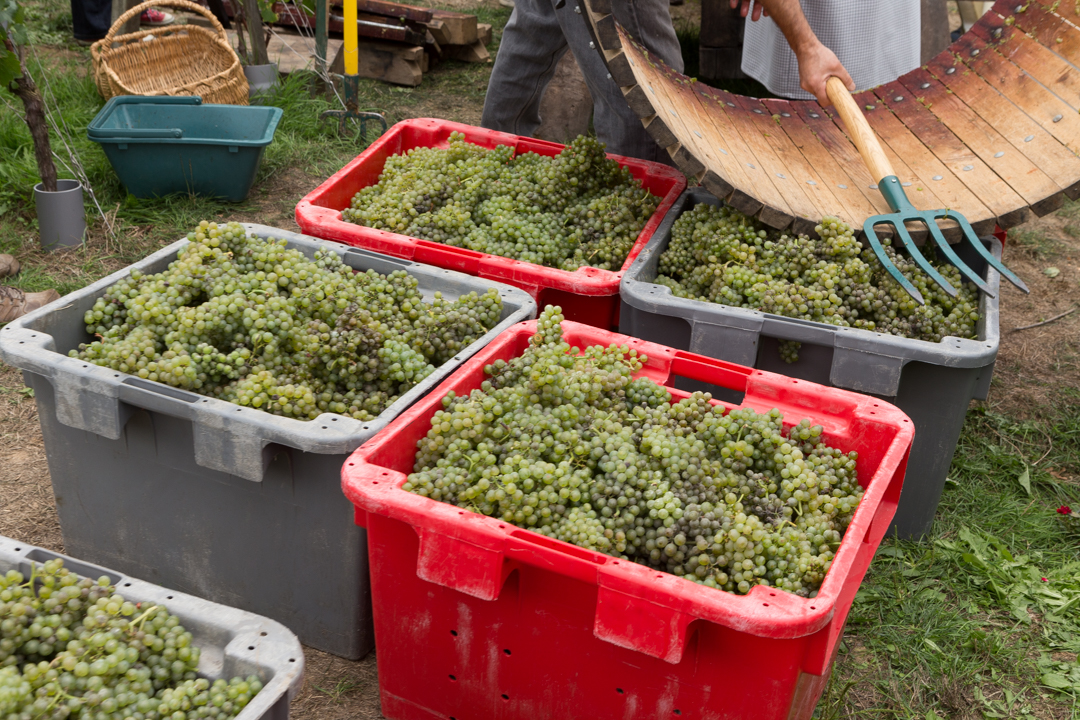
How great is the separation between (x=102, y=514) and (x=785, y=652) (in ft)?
4.92

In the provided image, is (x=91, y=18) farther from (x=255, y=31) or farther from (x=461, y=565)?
(x=461, y=565)

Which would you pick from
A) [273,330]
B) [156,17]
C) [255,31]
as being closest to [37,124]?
[255,31]

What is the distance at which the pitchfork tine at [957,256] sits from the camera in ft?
7.38

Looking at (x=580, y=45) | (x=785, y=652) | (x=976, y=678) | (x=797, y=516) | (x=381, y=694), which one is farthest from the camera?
(x=580, y=45)

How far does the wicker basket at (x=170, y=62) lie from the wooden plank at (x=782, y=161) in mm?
2589

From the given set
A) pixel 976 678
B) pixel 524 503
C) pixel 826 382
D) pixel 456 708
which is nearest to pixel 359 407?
pixel 524 503

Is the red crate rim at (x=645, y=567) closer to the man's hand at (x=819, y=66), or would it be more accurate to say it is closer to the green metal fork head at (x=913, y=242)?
the green metal fork head at (x=913, y=242)

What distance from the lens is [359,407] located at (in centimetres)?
188

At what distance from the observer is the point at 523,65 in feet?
11.4

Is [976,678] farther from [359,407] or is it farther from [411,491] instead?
[359,407]

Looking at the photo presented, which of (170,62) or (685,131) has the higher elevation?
(685,131)

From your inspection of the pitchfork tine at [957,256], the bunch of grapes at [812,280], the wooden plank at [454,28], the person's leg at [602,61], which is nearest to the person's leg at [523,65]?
the person's leg at [602,61]

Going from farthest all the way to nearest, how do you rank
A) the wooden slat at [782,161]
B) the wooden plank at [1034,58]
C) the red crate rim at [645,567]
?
the wooden plank at [1034,58], the wooden slat at [782,161], the red crate rim at [645,567]

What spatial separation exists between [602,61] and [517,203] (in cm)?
62
